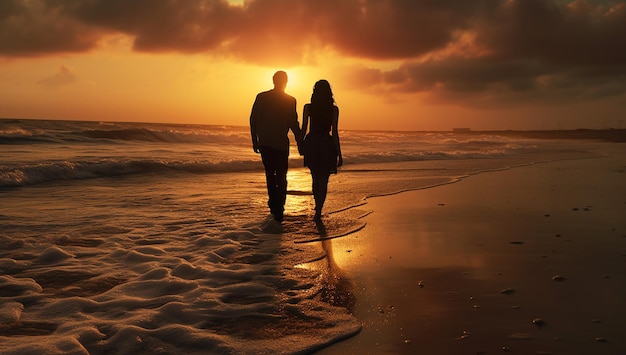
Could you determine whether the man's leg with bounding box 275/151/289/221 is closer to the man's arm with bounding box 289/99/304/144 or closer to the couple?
the couple

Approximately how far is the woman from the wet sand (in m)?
1.04

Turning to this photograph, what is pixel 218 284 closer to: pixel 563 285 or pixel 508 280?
pixel 508 280

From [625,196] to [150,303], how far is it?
9.38 m

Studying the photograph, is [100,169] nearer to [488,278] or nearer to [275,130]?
[275,130]

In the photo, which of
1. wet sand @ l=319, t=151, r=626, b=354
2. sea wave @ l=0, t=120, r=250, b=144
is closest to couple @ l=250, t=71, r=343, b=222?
wet sand @ l=319, t=151, r=626, b=354

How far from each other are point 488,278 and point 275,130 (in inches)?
159

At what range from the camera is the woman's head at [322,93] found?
22.9ft

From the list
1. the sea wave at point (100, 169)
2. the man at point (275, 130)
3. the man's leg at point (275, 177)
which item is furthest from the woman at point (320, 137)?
the sea wave at point (100, 169)

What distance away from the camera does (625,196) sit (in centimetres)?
924

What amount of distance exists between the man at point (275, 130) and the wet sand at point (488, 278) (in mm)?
1534

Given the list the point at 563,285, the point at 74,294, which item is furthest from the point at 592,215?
the point at 74,294

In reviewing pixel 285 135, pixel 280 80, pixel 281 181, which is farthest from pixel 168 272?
pixel 280 80

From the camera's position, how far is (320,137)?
Result: 7.16 m

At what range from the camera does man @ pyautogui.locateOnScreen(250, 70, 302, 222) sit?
720 centimetres
